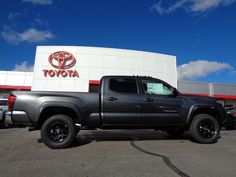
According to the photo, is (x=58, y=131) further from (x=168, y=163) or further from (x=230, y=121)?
(x=230, y=121)

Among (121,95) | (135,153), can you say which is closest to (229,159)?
(135,153)

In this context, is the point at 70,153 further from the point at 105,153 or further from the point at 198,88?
the point at 198,88

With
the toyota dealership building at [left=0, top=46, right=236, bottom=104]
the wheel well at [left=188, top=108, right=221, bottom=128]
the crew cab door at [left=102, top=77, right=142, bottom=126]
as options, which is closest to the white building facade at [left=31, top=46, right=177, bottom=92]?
the toyota dealership building at [left=0, top=46, right=236, bottom=104]

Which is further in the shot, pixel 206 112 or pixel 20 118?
pixel 206 112

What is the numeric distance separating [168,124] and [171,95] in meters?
0.85

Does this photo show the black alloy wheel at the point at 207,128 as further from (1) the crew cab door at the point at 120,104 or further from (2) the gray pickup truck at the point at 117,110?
(1) the crew cab door at the point at 120,104

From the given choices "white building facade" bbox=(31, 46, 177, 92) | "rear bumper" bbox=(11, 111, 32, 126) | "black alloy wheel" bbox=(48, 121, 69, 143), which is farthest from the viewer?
"white building facade" bbox=(31, 46, 177, 92)

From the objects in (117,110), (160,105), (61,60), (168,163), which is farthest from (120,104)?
(61,60)

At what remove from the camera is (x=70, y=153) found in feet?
16.3

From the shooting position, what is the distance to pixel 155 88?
21.2 feet

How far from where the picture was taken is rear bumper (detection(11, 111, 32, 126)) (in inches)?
214

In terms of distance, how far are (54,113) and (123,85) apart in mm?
2073

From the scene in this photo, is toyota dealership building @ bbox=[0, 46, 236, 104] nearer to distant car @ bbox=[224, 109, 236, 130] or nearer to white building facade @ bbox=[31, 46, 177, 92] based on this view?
white building facade @ bbox=[31, 46, 177, 92]

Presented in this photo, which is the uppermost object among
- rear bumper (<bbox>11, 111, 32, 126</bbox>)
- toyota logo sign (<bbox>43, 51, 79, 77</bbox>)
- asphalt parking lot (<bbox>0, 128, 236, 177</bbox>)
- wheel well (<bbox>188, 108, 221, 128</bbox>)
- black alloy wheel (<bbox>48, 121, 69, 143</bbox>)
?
toyota logo sign (<bbox>43, 51, 79, 77</bbox>)
